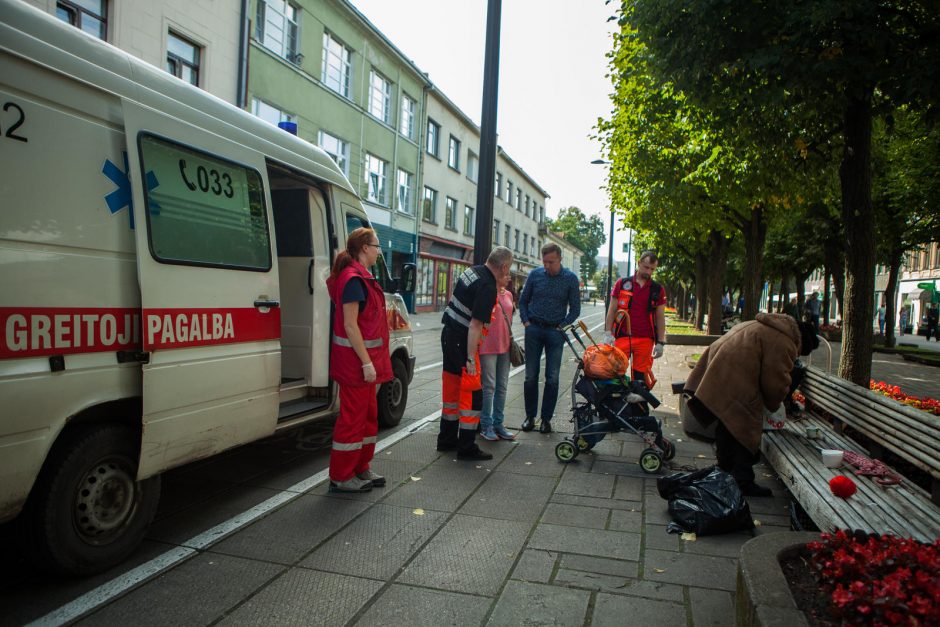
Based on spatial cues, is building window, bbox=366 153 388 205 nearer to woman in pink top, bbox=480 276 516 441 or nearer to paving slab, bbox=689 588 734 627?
woman in pink top, bbox=480 276 516 441

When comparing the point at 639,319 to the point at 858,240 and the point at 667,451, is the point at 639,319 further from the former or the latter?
the point at 858,240

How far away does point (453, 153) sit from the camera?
Answer: 35.1m

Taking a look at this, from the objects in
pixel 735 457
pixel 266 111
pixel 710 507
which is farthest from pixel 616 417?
pixel 266 111

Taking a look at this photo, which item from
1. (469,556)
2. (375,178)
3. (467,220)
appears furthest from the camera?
(467,220)

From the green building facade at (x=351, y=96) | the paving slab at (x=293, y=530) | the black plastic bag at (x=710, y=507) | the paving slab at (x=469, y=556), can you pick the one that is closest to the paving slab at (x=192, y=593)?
the paving slab at (x=293, y=530)

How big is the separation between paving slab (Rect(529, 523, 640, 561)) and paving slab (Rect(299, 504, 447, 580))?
0.65 m

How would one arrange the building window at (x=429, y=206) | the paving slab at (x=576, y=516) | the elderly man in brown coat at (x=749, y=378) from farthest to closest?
the building window at (x=429, y=206), the elderly man in brown coat at (x=749, y=378), the paving slab at (x=576, y=516)

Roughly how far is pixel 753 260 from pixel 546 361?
11.5 meters

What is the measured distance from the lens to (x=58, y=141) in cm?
300

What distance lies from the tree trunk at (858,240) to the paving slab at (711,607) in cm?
475

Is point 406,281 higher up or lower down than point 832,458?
higher up

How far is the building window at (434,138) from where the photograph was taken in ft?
104

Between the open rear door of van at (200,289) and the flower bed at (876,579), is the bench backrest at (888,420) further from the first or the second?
the open rear door of van at (200,289)

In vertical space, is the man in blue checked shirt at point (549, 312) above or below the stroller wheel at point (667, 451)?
above
